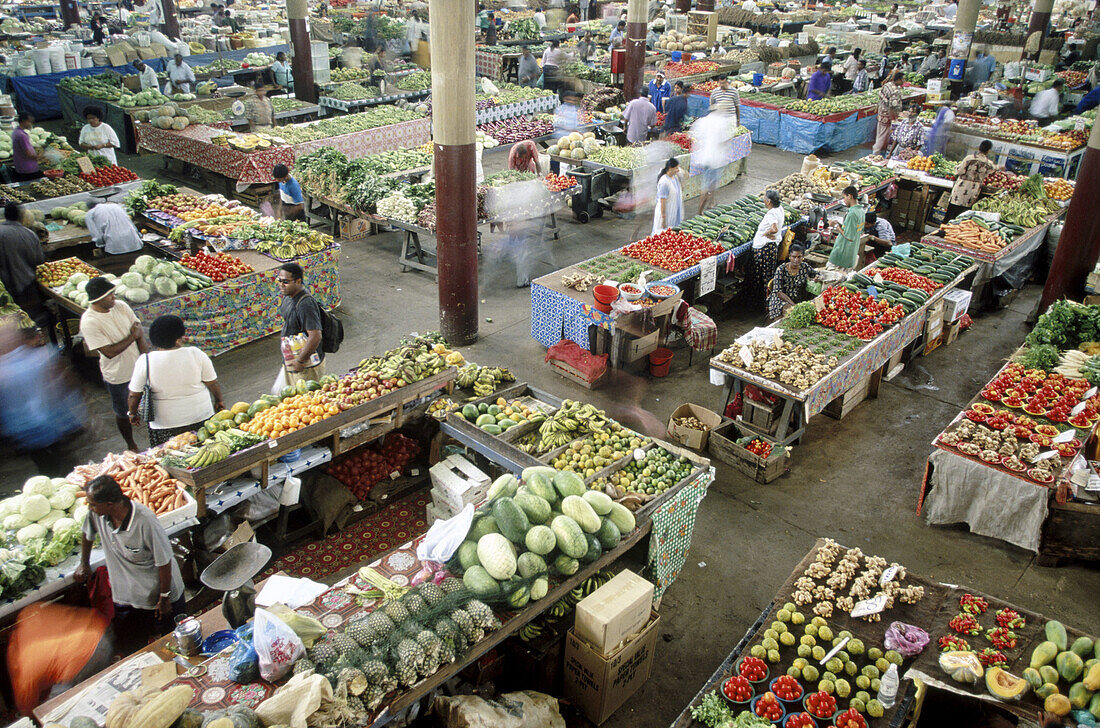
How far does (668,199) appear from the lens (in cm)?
1077

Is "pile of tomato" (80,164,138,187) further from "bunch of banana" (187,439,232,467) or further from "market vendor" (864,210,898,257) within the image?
"market vendor" (864,210,898,257)

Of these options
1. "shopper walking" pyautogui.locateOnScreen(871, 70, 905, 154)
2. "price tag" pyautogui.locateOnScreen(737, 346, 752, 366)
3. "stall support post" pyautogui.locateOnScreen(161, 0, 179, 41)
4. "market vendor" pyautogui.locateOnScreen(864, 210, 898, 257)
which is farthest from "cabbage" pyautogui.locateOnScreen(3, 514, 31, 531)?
"stall support post" pyautogui.locateOnScreen(161, 0, 179, 41)

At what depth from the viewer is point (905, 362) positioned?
9469mm

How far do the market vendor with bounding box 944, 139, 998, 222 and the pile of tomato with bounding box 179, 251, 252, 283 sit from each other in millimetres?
11070

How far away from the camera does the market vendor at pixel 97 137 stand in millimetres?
12812

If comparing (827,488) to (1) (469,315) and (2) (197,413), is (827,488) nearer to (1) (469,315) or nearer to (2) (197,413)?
(1) (469,315)

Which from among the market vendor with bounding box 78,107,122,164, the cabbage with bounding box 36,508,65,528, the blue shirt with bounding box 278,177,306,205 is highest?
the market vendor with bounding box 78,107,122,164

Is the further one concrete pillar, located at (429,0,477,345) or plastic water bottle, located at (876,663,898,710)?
concrete pillar, located at (429,0,477,345)

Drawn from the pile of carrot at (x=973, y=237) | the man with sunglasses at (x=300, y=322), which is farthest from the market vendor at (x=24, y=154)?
the pile of carrot at (x=973, y=237)

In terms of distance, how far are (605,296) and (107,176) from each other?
338 inches

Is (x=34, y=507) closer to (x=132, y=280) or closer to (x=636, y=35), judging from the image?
(x=132, y=280)

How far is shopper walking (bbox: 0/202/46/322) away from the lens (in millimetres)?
8453

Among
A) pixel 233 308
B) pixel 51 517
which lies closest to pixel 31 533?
pixel 51 517

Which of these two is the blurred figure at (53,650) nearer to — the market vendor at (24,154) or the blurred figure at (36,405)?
the blurred figure at (36,405)
